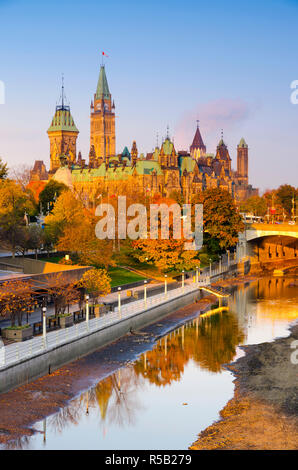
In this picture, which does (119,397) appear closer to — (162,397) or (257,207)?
(162,397)

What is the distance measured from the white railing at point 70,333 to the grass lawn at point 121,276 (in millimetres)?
9930

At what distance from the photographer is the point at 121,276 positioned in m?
76.1

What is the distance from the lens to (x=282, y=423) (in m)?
30.8

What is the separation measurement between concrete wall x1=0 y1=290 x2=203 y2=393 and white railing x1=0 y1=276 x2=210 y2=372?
29cm

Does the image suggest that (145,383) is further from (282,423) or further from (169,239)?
(169,239)

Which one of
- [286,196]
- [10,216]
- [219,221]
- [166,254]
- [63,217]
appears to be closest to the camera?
[10,216]

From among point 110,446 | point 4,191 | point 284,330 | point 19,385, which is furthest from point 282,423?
point 4,191

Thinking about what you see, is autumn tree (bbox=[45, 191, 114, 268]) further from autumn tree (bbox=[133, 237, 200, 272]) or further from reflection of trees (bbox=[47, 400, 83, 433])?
reflection of trees (bbox=[47, 400, 83, 433])

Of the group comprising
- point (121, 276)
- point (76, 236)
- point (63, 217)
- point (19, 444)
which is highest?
point (63, 217)

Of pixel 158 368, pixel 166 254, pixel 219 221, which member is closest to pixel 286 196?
pixel 219 221

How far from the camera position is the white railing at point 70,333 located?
34469 millimetres

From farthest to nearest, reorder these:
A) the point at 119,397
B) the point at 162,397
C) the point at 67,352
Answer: the point at 67,352, the point at 162,397, the point at 119,397

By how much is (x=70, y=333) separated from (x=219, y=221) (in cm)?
5918
